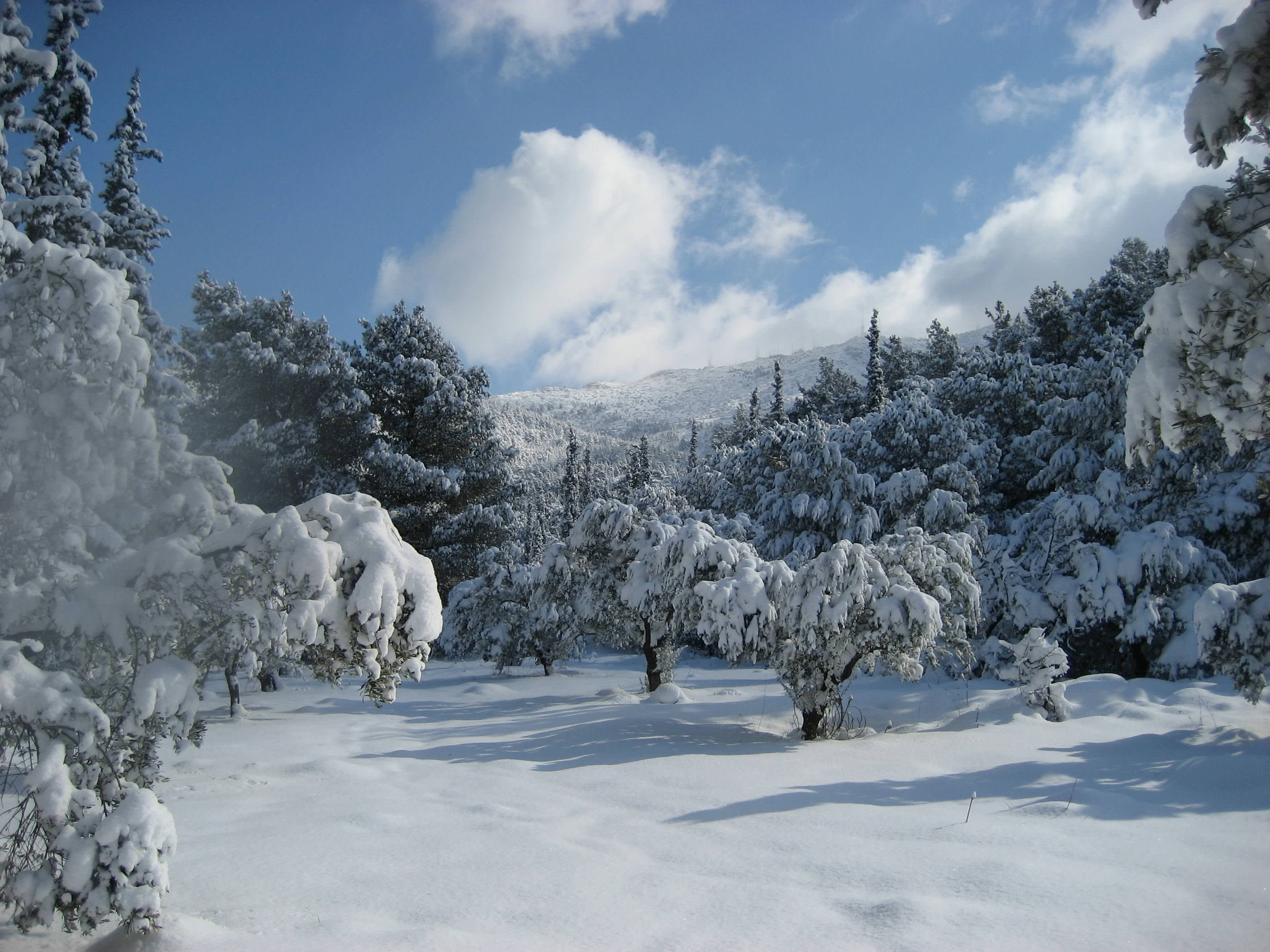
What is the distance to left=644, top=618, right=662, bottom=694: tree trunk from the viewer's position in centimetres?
1541

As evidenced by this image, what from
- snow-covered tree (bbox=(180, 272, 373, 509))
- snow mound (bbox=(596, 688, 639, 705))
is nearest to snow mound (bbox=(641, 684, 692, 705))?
snow mound (bbox=(596, 688, 639, 705))

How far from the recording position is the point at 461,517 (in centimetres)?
2391

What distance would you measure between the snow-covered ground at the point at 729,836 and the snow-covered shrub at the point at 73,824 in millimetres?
331

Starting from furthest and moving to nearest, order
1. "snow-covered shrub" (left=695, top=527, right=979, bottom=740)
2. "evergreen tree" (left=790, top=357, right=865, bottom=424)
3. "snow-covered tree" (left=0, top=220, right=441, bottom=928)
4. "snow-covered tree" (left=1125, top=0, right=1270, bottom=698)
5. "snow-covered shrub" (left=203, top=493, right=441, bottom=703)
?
"evergreen tree" (left=790, top=357, right=865, bottom=424)
"snow-covered shrub" (left=695, top=527, right=979, bottom=740)
"snow-covered shrub" (left=203, top=493, right=441, bottom=703)
"snow-covered tree" (left=0, top=220, right=441, bottom=928)
"snow-covered tree" (left=1125, top=0, right=1270, bottom=698)

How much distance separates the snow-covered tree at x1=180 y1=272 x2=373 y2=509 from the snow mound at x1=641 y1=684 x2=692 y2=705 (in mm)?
11797

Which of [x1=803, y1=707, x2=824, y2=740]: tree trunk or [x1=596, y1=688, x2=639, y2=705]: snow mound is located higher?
[x1=803, y1=707, x2=824, y2=740]: tree trunk

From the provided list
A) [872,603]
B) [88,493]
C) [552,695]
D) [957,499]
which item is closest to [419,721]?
[552,695]

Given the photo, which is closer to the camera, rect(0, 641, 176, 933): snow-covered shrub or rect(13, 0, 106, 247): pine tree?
rect(0, 641, 176, 933): snow-covered shrub

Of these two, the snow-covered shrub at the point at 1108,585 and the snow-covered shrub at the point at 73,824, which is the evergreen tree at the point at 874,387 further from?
the snow-covered shrub at the point at 73,824

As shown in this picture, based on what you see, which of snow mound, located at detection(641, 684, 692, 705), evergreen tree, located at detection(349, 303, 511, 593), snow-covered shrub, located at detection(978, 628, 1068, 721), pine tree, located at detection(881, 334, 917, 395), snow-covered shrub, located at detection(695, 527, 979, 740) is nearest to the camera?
snow-covered shrub, located at detection(695, 527, 979, 740)

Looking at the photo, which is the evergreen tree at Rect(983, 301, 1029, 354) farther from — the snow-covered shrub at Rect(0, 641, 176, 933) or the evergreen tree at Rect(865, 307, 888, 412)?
the snow-covered shrub at Rect(0, 641, 176, 933)

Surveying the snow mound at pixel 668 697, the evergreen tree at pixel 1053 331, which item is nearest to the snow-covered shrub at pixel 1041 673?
the snow mound at pixel 668 697

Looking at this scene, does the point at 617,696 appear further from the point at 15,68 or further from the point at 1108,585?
the point at 15,68

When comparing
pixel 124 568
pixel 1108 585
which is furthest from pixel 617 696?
pixel 124 568
